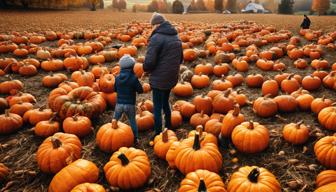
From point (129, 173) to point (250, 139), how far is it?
187cm

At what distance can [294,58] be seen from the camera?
915 centimetres

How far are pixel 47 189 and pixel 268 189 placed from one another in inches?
111

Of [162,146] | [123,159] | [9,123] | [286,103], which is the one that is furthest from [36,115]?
[286,103]

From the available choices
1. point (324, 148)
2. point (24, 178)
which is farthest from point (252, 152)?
point (24, 178)

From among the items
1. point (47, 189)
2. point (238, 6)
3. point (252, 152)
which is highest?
point (238, 6)

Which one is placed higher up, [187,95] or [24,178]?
[187,95]

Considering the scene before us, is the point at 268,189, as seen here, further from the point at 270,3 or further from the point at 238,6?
the point at 270,3

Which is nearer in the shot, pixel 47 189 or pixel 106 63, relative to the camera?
pixel 47 189

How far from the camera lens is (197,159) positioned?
3.72 meters

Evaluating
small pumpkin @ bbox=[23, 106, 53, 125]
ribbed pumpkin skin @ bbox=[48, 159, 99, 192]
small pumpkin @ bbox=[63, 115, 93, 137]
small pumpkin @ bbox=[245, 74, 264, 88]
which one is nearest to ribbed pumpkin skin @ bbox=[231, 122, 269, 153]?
ribbed pumpkin skin @ bbox=[48, 159, 99, 192]

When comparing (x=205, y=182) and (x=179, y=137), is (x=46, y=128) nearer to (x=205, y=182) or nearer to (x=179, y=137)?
(x=179, y=137)

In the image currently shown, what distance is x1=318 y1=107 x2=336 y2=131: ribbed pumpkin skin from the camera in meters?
4.61

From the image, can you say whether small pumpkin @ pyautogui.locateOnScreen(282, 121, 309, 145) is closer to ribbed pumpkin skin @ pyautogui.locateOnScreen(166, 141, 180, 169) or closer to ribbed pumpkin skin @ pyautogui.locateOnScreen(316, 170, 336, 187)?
ribbed pumpkin skin @ pyautogui.locateOnScreen(316, 170, 336, 187)

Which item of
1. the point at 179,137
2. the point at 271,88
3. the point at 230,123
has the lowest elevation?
the point at 179,137
